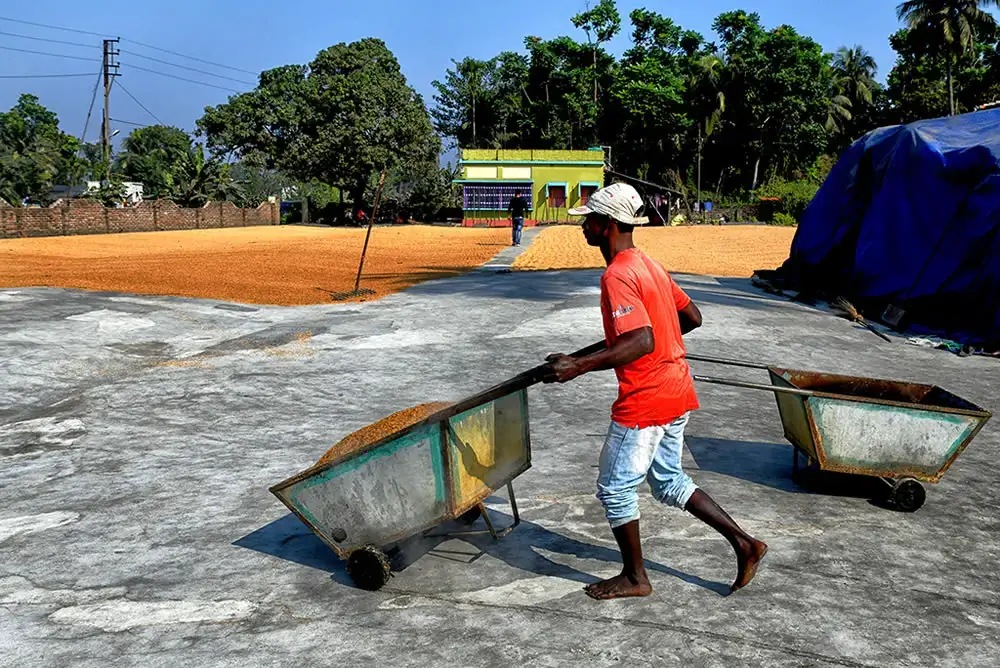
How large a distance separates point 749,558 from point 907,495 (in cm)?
175

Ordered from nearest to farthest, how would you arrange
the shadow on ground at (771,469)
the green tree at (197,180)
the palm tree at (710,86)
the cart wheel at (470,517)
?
1. the cart wheel at (470,517)
2. the shadow on ground at (771,469)
3. the green tree at (197,180)
4. the palm tree at (710,86)

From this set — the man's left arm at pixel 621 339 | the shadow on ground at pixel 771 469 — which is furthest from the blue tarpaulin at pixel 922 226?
the man's left arm at pixel 621 339

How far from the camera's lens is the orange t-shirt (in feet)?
11.9

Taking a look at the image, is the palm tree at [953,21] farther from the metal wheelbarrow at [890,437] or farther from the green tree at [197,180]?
the metal wheelbarrow at [890,437]

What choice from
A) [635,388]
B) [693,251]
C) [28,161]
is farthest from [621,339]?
[28,161]

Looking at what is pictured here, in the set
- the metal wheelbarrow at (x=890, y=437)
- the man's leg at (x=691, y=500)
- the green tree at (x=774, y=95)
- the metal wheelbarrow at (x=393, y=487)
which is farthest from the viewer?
the green tree at (x=774, y=95)

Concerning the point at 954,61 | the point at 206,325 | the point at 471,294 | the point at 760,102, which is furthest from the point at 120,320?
the point at 954,61

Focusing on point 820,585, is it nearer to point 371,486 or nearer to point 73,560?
point 371,486

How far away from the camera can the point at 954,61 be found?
59438mm

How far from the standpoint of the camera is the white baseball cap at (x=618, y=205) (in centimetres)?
378

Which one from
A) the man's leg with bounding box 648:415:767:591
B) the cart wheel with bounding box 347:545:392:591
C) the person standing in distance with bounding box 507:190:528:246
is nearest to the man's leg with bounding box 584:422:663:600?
the man's leg with bounding box 648:415:767:591

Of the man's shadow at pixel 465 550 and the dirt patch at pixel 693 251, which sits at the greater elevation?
the dirt patch at pixel 693 251

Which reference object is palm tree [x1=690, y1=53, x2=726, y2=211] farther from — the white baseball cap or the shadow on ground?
the white baseball cap

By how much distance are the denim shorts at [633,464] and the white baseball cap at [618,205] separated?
0.88 m
